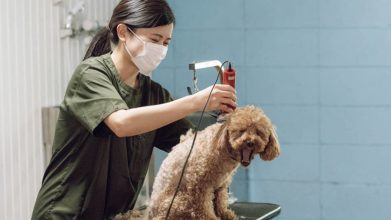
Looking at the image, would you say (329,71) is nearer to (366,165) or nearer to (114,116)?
(366,165)

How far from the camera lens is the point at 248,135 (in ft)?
4.52

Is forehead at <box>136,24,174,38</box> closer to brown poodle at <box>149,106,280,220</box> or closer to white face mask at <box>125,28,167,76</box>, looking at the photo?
white face mask at <box>125,28,167,76</box>

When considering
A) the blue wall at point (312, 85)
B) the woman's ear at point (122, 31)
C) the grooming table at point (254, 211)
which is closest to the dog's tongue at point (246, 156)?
the grooming table at point (254, 211)

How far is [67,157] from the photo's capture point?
1.46m

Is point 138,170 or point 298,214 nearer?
point 138,170

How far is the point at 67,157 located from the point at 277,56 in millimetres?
1927

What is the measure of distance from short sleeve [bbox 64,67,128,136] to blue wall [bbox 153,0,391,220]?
186cm

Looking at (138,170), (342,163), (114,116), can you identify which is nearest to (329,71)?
(342,163)

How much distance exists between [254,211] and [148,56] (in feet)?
1.93

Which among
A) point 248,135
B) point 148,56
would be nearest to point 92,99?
point 148,56

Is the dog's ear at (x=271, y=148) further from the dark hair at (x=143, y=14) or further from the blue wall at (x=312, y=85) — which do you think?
the blue wall at (x=312, y=85)

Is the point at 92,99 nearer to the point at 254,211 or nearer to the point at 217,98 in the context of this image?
the point at 217,98

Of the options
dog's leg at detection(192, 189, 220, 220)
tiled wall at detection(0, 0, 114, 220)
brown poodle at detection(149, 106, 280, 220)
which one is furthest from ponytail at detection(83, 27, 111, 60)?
tiled wall at detection(0, 0, 114, 220)

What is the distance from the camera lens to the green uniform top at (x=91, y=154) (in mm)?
1377
